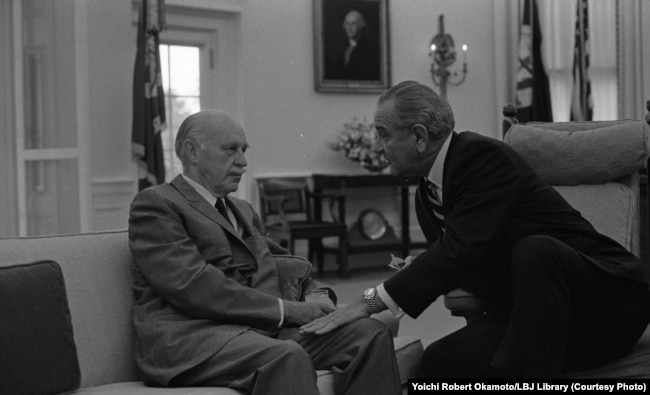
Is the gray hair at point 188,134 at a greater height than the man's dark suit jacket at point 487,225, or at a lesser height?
greater

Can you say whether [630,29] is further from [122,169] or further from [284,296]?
[284,296]

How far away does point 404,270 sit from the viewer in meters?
2.35

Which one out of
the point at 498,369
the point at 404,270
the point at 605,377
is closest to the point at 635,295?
the point at 605,377

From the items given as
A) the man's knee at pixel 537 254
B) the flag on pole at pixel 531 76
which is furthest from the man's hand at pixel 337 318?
the flag on pole at pixel 531 76

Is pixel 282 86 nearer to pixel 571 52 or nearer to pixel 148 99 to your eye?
pixel 148 99

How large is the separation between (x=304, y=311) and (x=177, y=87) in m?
4.73

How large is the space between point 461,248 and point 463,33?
20.7ft

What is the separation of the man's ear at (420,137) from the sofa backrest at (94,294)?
36.7 inches

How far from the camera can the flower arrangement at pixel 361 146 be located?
284 inches

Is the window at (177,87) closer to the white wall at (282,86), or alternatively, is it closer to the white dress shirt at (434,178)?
the white wall at (282,86)

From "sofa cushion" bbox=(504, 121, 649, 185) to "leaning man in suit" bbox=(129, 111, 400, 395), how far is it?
4.07 ft

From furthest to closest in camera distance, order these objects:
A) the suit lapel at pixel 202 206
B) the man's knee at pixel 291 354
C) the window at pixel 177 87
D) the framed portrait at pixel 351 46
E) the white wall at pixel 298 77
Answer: the framed portrait at pixel 351 46 < the white wall at pixel 298 77 < the window at pixel 177 87 < the suit lapel at pixel 202 206 < the man's knee at pixel 291 354

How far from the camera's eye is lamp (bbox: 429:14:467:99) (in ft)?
26.1

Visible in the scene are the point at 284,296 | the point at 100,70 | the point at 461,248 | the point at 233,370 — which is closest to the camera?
the point at 233,370
